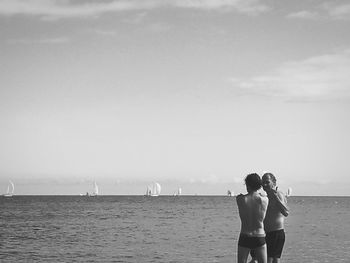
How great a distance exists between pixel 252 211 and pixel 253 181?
19.5 inches

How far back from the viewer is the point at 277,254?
9453mm

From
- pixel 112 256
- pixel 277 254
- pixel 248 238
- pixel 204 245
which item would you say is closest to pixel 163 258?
pixel 112 256

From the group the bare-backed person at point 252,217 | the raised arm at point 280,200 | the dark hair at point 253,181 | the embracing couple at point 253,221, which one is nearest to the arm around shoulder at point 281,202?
the raised arm at point 280,200

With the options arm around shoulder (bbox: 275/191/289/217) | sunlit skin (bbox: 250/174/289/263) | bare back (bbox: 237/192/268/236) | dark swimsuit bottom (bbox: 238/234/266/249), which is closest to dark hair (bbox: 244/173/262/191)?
bare back (bbox: 237/192/268/236)

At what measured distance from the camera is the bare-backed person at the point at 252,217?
759 centimetres

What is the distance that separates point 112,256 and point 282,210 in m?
17.7

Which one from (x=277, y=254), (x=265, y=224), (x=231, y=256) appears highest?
(x=265, y=224)

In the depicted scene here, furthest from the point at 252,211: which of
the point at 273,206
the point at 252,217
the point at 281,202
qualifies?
the point at 273,206

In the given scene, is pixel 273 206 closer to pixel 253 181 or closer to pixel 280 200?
pixel 280 200

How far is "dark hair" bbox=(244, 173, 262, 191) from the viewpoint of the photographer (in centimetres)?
757

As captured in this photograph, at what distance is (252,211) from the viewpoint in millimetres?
7625

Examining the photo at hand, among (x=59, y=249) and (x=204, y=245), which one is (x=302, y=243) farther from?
(x=59, y=249)

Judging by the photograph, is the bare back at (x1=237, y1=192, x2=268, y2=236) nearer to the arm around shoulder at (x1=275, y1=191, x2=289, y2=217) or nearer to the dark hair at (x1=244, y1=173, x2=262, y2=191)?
the dark hair at (x1=244, y1=173, x2=262, y2=191)

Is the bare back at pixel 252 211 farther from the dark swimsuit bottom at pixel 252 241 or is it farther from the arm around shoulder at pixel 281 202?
the arm around shoulder at pixel 281 202
